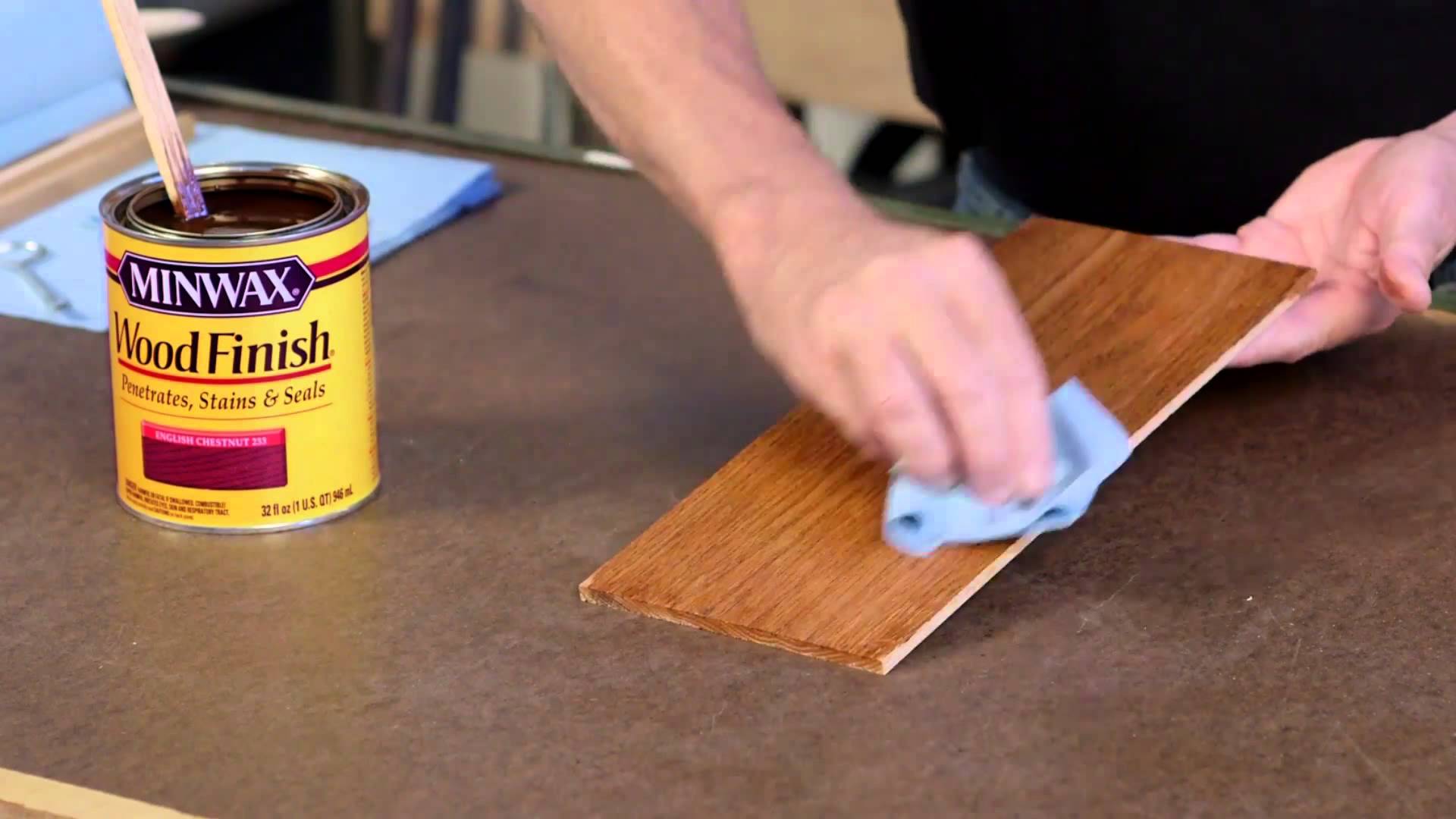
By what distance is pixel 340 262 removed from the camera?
0.72m

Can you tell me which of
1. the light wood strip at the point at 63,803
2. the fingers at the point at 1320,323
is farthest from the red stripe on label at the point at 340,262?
the fingers at the point at 1320,323

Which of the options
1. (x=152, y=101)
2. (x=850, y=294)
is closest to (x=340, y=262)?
(x=152, y=101)

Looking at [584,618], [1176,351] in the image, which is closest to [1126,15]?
[1176,351]

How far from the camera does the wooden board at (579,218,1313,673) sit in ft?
2.27

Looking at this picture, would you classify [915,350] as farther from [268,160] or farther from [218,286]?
[268,160]

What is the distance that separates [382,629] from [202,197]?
215 mm

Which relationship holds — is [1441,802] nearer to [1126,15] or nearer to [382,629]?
[382,629]

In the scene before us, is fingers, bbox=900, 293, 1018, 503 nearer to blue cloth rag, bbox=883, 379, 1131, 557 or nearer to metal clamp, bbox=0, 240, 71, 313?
blue cloth rag, bbox=883, 379, 1131, 557

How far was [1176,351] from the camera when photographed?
85 cm

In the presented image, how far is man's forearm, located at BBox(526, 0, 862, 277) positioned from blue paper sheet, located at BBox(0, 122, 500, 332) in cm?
30

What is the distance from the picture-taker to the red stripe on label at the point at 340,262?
0.71 metres

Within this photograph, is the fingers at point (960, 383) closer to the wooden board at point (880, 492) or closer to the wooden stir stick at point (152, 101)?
the wooden board at point (880, 492)

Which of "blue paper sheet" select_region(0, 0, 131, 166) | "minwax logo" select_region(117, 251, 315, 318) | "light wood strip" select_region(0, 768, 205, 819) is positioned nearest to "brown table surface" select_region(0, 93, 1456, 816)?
"light wood strip" select_region(0, 768, 205, 819)

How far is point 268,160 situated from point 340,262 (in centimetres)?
49
